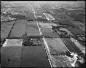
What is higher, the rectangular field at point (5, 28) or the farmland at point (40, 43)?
the rectangular field at point (5, 28)

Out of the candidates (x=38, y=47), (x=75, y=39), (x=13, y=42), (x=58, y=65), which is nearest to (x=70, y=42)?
(x=75, y=39)

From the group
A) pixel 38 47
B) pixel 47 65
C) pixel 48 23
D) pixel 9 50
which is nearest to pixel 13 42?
pixel 9 50

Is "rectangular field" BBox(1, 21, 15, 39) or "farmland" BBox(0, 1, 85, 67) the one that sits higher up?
"rectangular field" BBox(1, 21, 15, 39)

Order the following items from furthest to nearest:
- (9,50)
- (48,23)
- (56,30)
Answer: (48,23)
(56,30)
(9,50)

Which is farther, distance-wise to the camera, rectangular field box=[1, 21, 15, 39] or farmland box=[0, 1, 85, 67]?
rectangular field box=[1, 21, 15, 39]

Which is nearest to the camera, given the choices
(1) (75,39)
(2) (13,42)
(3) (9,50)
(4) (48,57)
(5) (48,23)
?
(4) (48,57)

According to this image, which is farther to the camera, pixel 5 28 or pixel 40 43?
pixel 5 28

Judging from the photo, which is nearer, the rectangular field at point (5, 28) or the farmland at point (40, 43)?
the farmland at point (40, 43)

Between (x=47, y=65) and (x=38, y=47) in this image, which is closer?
(x=47, y=65)

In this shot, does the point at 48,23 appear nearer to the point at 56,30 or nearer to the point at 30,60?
the point at 56,30

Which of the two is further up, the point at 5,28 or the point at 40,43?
the point at 5,28
